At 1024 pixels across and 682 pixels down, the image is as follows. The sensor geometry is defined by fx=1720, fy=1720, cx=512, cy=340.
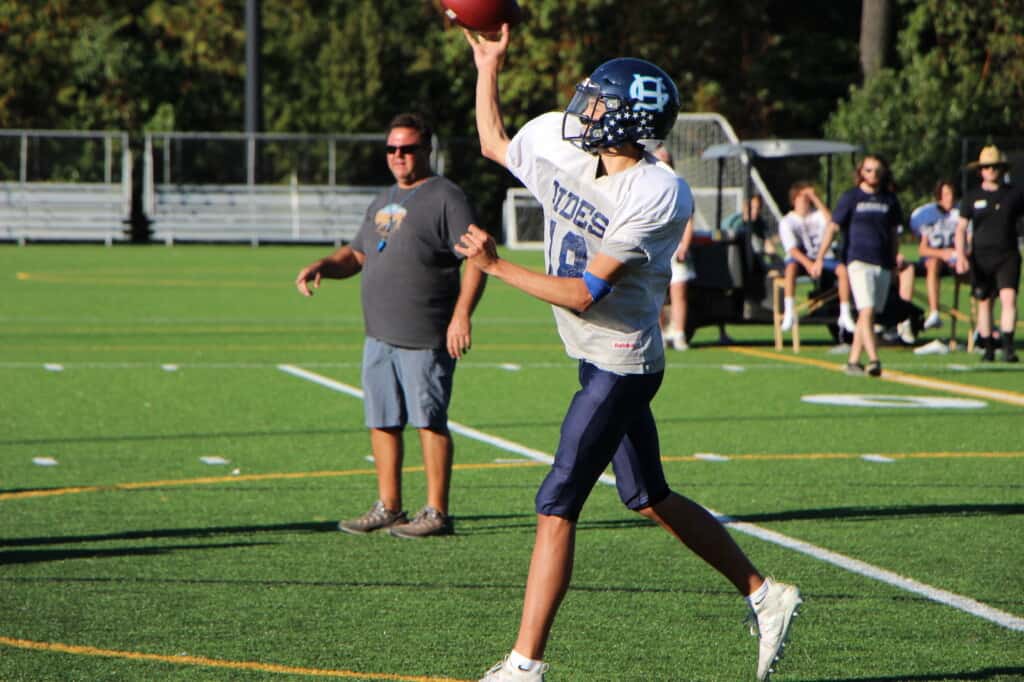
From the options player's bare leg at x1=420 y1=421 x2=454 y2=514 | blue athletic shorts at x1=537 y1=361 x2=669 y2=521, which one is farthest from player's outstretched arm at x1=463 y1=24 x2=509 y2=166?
player's bare leg at x1=420 y1=421 x2=454 y2=514

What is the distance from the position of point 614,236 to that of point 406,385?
126 inches

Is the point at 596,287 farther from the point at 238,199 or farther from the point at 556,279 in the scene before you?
the point at 238,199

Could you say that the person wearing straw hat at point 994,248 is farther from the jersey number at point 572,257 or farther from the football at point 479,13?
the jersey number at point 572,257

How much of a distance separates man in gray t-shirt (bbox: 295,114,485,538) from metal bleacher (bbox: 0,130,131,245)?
35577 mm

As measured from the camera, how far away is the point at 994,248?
16.7 metres

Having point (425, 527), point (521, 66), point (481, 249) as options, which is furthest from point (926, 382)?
point (521, 66)

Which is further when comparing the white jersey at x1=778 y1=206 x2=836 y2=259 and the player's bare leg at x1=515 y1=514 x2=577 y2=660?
the white jersey at x1=778 y1=206 x2=836 y2=259

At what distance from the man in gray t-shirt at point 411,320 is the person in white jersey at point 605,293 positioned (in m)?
2.53

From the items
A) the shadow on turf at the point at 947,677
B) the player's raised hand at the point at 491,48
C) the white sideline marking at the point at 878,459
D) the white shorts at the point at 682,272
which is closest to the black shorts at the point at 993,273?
the white shorts at the point at 682,272

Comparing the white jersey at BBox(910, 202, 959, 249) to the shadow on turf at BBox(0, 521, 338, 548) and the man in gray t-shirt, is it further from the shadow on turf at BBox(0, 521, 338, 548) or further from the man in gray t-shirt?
the shadow on turf at BBox(0, 521, 338, 548)

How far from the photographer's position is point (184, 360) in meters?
16.7

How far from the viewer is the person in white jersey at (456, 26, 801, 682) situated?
17.1ft

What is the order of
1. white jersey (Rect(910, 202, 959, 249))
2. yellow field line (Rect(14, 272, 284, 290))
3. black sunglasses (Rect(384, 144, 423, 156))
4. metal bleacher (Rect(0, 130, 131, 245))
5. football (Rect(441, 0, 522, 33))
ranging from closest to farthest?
football (Rect(441, 0, 522, 33)) → black sunglasses (Rect(384, 144, 423, 156)) → white jersey (Rect(910, 202, 959, 249)) → yellow field line (Rect(14, 272, 284, 290)) → metal bleacher (Rect(0, 130, 131, 245))

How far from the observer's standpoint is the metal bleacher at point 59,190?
43.1 meters
